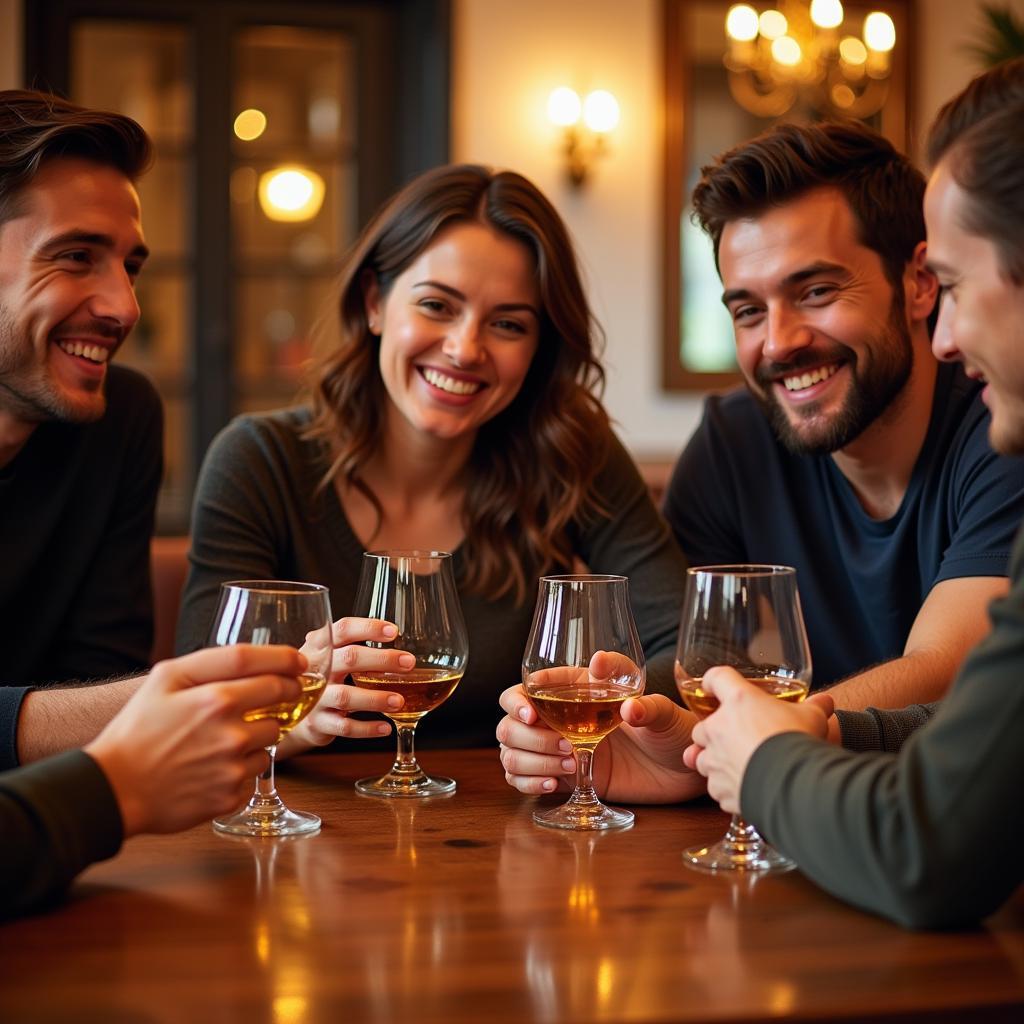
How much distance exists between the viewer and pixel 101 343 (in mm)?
2053

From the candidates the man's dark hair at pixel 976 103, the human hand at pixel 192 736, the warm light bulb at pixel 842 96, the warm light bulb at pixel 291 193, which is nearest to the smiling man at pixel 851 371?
the man's dark hair at pixel 976 103

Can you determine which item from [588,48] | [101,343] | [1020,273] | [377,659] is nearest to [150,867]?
[377,659]

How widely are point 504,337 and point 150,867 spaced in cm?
121

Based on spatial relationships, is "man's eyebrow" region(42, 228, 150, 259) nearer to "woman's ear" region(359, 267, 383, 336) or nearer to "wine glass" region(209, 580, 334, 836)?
"woman's ear" region(359, 267, 383, 336)

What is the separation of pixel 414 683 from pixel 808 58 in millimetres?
4795

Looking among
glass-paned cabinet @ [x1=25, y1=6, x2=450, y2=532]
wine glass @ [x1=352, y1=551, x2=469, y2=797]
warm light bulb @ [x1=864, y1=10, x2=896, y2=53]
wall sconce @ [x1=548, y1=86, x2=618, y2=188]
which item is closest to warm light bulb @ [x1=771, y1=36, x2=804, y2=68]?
warm light bulb @ [x1=864, y1=10, x2=896, y2=53]

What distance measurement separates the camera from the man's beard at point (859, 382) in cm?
210

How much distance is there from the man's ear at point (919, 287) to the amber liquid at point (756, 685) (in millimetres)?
1115

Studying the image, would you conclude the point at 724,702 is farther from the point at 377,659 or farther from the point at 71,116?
the point at 71,116

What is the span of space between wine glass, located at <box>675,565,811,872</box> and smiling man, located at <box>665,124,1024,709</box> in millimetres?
857

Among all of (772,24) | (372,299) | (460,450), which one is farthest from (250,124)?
(460,450)

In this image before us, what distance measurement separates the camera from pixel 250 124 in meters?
5.86

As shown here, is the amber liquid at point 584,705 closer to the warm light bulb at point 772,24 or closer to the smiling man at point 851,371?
the smiling man at point 851,371

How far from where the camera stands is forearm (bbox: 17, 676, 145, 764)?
1563mm
